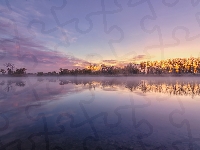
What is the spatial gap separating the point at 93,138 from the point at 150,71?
15782cm

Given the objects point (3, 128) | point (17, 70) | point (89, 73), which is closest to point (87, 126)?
point (3, 128)

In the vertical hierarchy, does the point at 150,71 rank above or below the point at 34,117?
above

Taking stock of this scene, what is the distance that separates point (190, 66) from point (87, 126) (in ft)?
446

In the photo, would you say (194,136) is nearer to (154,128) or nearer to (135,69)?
(154,128)

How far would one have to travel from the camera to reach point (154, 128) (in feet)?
31.7

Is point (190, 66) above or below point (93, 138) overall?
above

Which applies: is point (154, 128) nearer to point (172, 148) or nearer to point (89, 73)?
point (172, 148)

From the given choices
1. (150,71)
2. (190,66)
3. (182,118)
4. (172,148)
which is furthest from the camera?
(150,71)

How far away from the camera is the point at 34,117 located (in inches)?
475

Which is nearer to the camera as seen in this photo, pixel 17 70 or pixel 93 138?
pixel 93 138

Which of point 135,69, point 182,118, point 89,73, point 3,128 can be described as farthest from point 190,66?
point 3,128

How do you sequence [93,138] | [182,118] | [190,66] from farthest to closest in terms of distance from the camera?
[190,66]
[182,118]
[93,138]

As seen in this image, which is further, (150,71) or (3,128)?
(150,71)

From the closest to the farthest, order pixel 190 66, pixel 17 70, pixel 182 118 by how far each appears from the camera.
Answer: pixel 182 118, pixel 190 66, pixel 17 70
